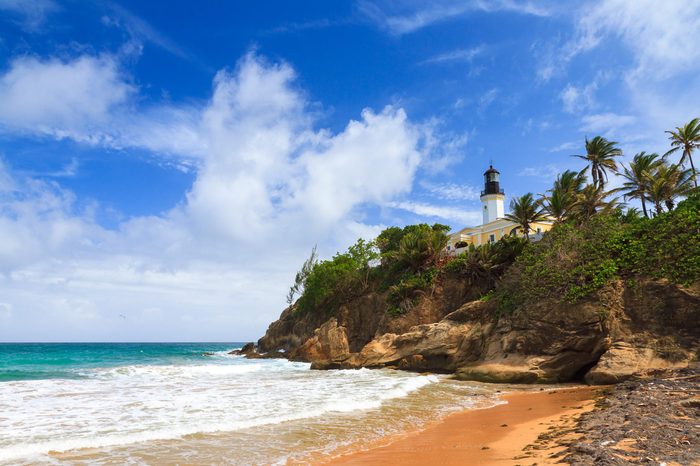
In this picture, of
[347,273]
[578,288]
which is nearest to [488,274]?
[578,288]

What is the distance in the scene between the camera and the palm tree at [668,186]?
1055 inches

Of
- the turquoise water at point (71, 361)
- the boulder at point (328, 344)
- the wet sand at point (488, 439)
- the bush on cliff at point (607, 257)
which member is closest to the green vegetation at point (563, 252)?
the bush on cliff at point (607, 257)

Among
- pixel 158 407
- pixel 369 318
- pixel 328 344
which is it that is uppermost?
→ pixel 369 318

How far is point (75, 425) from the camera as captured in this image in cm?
986

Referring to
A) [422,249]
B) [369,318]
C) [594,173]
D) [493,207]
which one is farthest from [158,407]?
[493,207]

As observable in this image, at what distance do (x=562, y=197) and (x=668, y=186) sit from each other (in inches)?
227

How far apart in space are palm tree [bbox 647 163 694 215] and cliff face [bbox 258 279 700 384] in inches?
518

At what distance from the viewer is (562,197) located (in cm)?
2900

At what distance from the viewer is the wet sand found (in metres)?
6.70

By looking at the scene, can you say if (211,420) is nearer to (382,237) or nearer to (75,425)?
(75,425)

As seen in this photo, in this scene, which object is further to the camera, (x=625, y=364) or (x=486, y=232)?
(x=486, y=232)

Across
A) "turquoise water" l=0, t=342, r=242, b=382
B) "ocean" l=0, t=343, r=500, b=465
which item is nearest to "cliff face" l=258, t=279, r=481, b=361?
"turquoise water" l=0, t=342, r=242, b=382

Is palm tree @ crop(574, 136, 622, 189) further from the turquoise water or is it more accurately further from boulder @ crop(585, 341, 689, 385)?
the turquoise water

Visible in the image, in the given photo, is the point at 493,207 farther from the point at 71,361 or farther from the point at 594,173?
the point at 71,361
